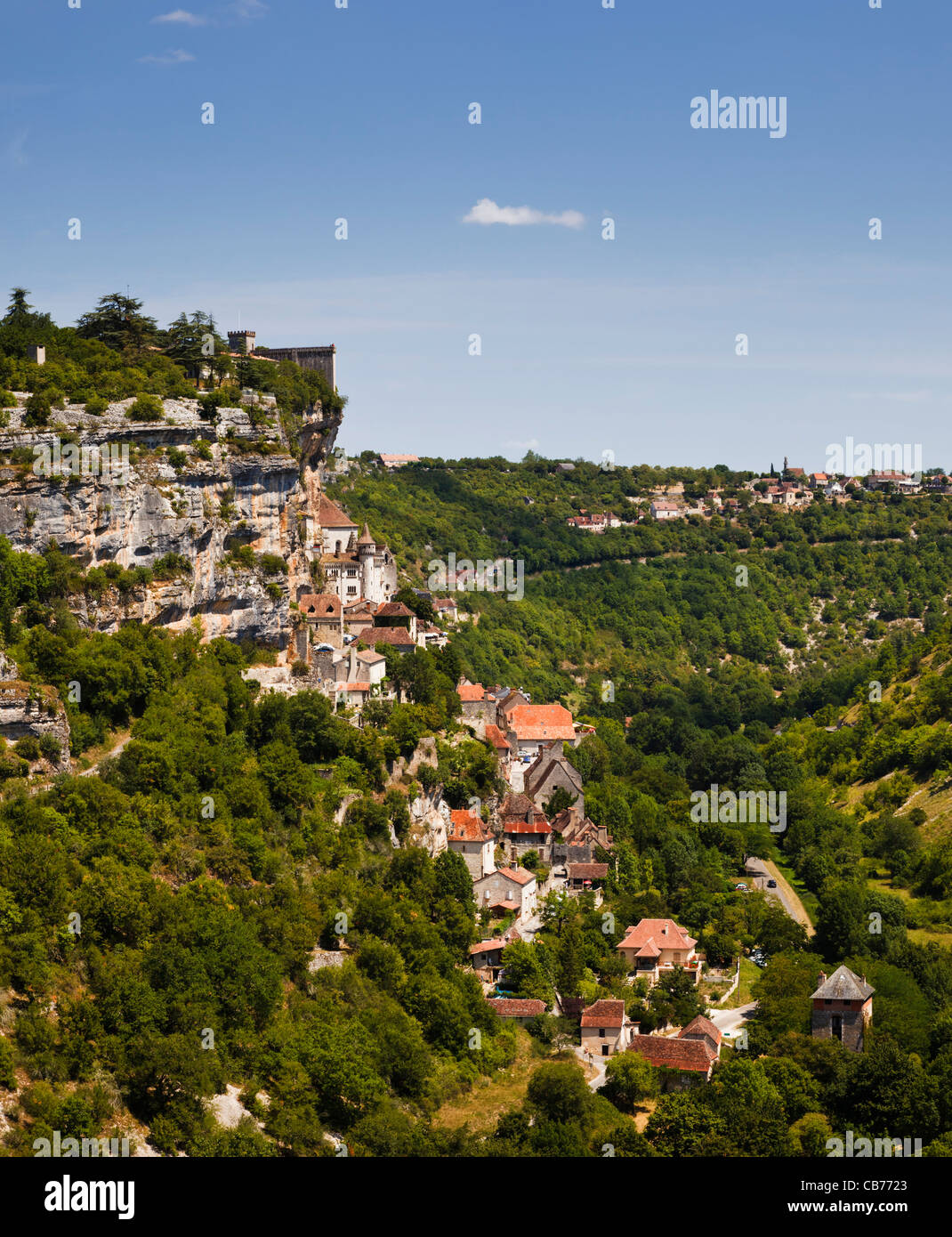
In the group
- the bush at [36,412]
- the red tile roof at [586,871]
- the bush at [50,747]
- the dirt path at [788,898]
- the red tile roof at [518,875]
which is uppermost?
the bush at [36,412]

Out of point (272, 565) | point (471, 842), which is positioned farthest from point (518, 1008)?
point (272, 565)

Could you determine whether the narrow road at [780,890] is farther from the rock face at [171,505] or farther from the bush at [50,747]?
the bush at [50,747]

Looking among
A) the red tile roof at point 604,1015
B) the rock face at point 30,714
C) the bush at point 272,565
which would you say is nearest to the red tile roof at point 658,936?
the red tile roof at point 604,1015

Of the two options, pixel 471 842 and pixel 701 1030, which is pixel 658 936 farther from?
pixel 701 1030

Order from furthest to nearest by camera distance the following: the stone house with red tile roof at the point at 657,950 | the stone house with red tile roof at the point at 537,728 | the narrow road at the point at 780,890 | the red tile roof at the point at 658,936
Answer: the stone house with red tile roof at the point at 537,728
the narrow road at the point at 780,890
the red tile roof at the point at 658,936
the stone house with red tile roof at the point at 657,950
